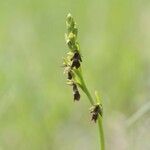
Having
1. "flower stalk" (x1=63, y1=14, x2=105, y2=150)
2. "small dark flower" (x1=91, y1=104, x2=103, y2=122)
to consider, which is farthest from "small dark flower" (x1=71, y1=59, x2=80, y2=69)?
"small dark flower" (x1=91, y1=104, x2=103, y2=122)

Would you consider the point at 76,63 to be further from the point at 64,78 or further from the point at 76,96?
the point at 64,78

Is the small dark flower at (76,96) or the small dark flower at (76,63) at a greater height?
the small dark flower at (76,63)

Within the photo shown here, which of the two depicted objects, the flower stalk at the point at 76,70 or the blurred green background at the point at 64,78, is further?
the blurred green background at the point at 64,78

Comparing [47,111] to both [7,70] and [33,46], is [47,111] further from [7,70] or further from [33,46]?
[33,46]

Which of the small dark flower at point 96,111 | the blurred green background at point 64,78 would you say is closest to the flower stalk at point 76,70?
the small dark flower at point 96,111

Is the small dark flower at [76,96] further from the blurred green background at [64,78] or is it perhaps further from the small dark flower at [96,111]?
the blurred green background at [64,78]

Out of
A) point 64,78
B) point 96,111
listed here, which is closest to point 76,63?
point 96,111

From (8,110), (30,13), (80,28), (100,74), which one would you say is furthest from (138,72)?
(30,13)

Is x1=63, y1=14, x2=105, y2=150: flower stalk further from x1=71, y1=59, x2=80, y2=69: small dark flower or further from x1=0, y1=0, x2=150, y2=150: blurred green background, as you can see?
x1=0, y1=0, x2=150, y2=150: blurred green background

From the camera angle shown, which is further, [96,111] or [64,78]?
[64,78]
